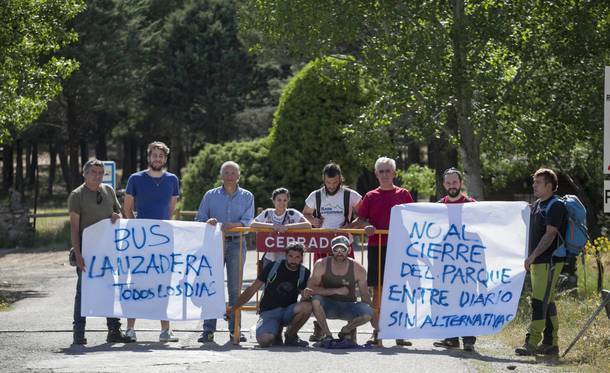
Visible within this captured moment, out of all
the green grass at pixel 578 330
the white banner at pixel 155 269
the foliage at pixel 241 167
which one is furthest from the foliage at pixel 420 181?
the white banner at pixel 155 269

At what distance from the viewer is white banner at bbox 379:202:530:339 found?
37.7 feet

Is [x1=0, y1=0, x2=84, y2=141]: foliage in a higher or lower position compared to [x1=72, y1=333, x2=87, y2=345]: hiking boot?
higher

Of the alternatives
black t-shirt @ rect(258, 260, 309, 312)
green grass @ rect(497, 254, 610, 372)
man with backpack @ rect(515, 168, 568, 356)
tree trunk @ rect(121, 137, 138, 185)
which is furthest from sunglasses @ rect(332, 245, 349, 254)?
tree trunk @ rect(121, 137, 138, 185)

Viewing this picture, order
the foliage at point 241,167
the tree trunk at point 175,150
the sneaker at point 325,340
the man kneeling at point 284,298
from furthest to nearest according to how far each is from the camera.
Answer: the tree trunk at point 175,150
the foliage at point 241,167
the man kneeling at point 284,298
the sneaker at point 325,340

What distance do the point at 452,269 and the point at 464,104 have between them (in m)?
7.37

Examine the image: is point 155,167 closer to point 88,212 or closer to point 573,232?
point 88,212

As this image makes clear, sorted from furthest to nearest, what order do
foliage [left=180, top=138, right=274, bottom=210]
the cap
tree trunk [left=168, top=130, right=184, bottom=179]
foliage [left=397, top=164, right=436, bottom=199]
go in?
tree trunk [left=168, top=130, right=184, bottom=179] → foliage [left=397, top=164, right=436, bottom=199] → foliage [left=180, top=138, right=274, bottom=210] → the cap

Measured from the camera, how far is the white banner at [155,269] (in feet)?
38.9

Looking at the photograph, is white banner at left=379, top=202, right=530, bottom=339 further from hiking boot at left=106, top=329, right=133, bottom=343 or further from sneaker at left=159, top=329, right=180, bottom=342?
hiking boot at left=106, top=329, right=133, bottom=343

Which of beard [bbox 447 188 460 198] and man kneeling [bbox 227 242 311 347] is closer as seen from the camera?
man kneeling [bbox 227 242 311 347]

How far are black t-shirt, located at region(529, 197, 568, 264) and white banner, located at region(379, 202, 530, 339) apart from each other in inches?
10.3

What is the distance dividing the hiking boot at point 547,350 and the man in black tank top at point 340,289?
1690 mm

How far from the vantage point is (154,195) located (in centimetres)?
1217

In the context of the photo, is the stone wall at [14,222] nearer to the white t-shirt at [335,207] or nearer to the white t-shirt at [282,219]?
the white t-shirt at [282,219]
